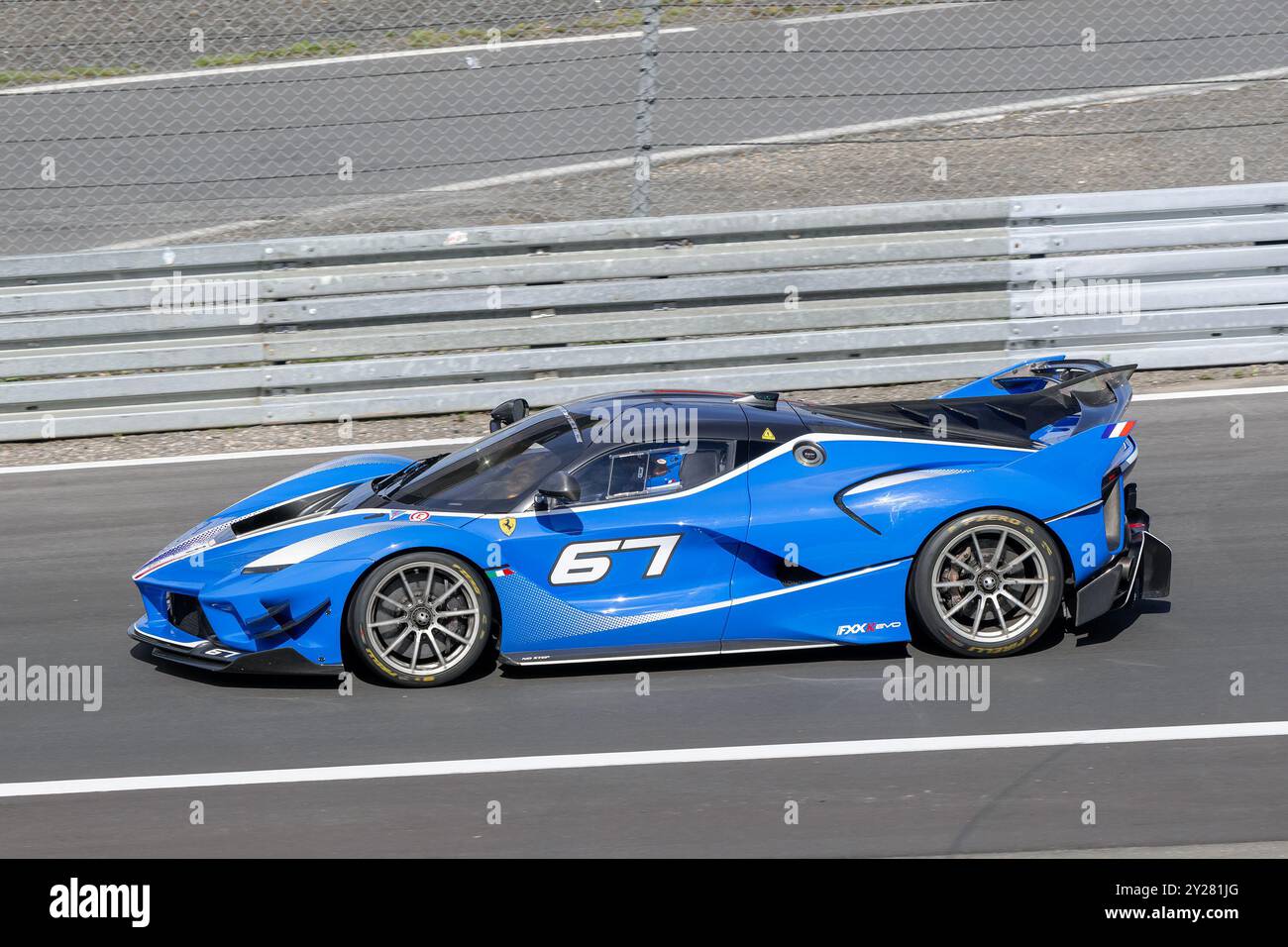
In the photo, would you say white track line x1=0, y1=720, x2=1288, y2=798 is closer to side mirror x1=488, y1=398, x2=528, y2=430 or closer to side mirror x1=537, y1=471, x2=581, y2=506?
side mirror x1=537, y1=471, x2=581, y2=506

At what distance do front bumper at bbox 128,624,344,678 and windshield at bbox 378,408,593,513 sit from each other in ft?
2.58

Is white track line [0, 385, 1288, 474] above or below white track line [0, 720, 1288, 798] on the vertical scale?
above

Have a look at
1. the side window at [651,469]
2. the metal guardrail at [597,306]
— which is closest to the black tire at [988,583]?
the side window at [651,469]

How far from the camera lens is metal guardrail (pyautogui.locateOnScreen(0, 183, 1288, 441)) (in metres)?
10.2

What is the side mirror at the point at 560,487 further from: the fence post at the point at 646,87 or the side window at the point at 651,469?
the fence post at the point at 646,87

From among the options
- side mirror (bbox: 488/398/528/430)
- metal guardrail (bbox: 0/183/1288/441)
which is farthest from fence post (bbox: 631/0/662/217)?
side mirror (bbox: 488/398/528/430)

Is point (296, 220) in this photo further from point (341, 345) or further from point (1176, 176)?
point (1176, 176)

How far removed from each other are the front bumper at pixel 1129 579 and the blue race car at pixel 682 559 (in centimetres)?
1

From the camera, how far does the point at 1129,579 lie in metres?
6.59

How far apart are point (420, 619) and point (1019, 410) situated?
296cm

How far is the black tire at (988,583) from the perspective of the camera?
6465mm

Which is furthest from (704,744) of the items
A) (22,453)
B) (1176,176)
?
(1176,176)

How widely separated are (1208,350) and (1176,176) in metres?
3.72

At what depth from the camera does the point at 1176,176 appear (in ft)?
45.2
